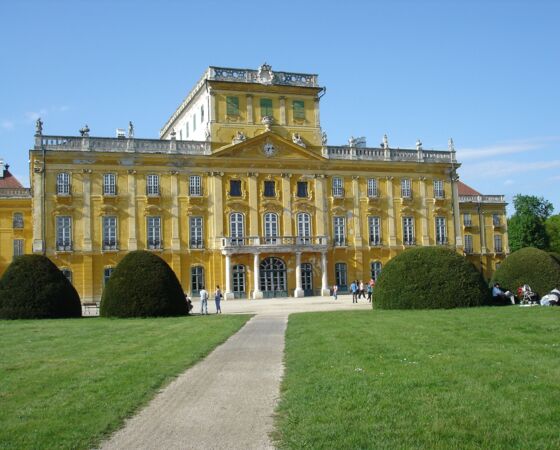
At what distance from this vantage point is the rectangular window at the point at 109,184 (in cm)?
5091

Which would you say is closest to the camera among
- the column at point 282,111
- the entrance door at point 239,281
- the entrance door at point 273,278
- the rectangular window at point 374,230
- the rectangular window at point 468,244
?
the entrance door at point 239,281

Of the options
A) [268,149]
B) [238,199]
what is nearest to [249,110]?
[268,149]

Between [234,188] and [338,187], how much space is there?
8.49 m

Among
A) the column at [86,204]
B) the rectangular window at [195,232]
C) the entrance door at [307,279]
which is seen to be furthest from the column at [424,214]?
the column at [86,204]

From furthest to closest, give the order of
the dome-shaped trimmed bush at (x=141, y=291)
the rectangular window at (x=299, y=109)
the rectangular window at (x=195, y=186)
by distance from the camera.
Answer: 1. the rectangular window at (x=299, y=109)
2. the rectangular window at (x=195, y=186)
3. the dome-shaped trimmed bush at (x=141, y=291)

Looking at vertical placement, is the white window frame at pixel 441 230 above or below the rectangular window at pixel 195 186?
below

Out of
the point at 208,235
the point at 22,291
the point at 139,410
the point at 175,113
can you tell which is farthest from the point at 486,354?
the point at 175,113

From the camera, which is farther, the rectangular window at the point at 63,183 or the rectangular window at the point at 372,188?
the rectangular window at the point at 372,188

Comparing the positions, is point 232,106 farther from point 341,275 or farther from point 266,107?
point 341,275

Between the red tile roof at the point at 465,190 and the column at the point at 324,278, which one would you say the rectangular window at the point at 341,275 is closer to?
the column at the point at 324,278

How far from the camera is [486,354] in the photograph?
13.2m

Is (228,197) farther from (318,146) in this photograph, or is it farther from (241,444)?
(241,444)

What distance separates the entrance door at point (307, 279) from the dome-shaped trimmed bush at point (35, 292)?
1015 inches

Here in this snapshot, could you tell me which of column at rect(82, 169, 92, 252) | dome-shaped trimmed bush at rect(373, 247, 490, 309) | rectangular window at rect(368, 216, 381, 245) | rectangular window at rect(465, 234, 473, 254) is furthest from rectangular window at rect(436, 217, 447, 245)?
dome-shaped trimmed bush at rect(373, 247, 490, 309)
